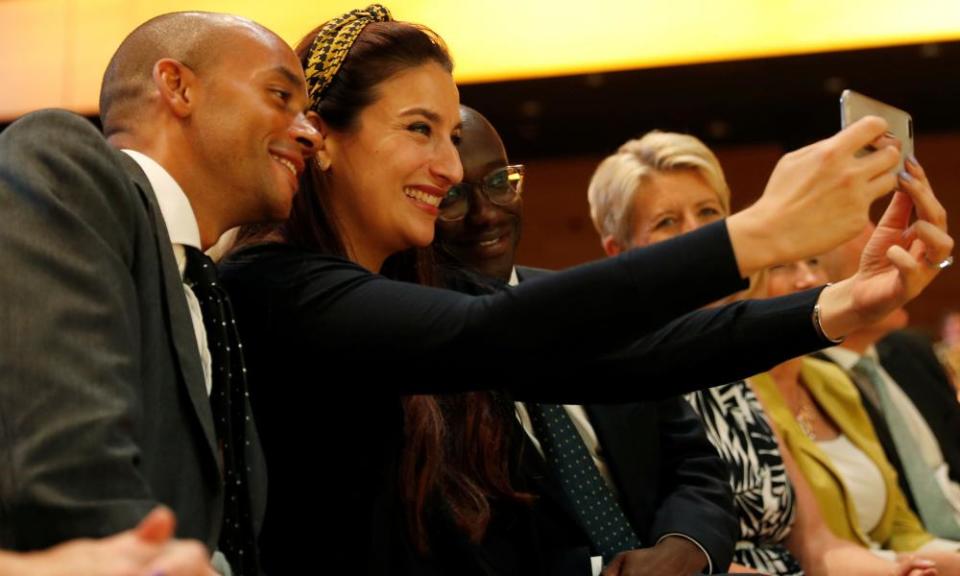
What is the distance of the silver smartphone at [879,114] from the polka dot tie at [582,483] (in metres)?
0.72

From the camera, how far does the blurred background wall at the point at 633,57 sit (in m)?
4.29

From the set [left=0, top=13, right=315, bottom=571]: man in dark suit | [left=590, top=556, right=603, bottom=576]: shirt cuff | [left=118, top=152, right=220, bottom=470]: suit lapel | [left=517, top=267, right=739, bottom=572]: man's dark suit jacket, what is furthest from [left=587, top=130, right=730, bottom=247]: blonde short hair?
[left=118, top=152, right=220, bottom=470]: suit lapel

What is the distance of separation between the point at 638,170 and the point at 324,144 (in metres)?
1.02

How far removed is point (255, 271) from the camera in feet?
5.70

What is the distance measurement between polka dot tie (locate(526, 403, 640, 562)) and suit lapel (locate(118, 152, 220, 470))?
806 millimetres

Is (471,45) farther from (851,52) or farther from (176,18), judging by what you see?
(176,18)

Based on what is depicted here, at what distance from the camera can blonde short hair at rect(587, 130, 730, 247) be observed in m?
2.76

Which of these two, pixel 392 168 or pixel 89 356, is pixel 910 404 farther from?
pixel 89 356

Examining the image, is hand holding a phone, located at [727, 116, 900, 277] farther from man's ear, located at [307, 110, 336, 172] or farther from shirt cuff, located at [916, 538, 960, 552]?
shirt cuff, located at [916, 538, 960, 552]

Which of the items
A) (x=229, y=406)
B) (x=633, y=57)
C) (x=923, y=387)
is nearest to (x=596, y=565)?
(x=229, y=406)

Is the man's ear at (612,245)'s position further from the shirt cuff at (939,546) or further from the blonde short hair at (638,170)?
the shirt cuff at (939,546)

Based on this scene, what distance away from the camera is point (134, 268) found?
1.39 metres

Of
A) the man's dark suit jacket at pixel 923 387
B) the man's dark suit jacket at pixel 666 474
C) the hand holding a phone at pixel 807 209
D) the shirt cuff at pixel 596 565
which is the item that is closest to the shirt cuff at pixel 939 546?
the man's dark suit jacket at pixel 923 387

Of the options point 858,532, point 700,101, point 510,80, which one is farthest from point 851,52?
point 858,532
